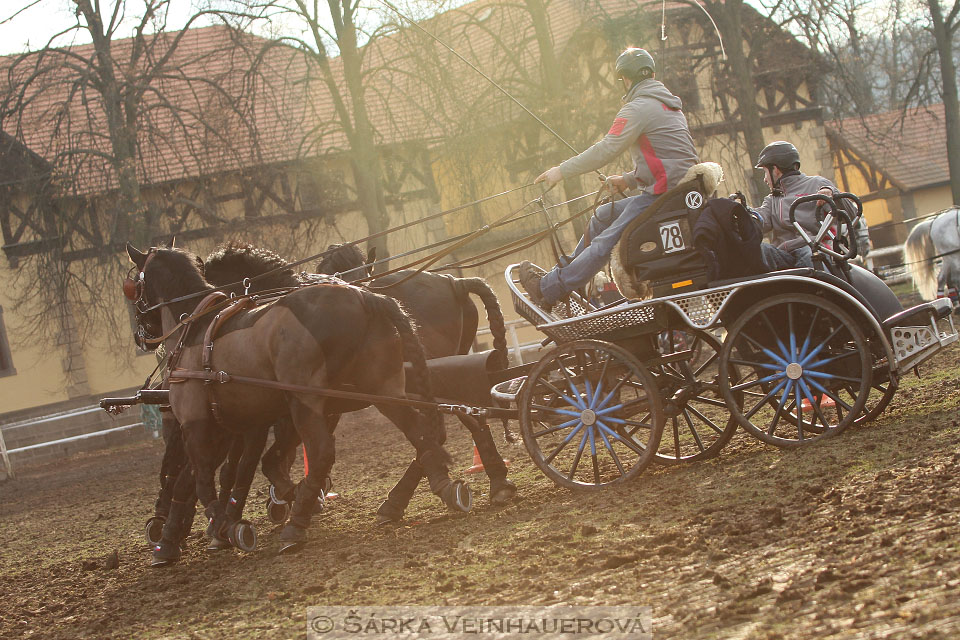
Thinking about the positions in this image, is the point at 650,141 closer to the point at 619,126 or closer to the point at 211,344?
the point at 619,126

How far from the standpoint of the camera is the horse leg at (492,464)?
656 cm

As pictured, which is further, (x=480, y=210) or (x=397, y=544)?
(x=480, y=210)

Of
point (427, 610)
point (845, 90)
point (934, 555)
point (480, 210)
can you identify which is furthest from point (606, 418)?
point (480, 210)

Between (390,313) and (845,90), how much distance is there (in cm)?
1281

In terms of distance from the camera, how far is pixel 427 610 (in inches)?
161

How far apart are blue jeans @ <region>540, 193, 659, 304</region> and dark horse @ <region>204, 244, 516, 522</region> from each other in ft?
3.20

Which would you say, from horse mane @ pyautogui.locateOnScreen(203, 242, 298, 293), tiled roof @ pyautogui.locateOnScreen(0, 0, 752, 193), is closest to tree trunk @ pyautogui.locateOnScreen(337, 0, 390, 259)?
tiled roof @ pyautogui.locateOnScreen(0, 0, 752, 193)

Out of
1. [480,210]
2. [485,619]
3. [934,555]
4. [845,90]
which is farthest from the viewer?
[480,210]

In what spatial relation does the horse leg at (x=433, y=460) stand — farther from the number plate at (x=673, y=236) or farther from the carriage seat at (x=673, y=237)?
the number plate at (x=673, y=236)

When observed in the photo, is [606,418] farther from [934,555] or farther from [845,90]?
[845,90]

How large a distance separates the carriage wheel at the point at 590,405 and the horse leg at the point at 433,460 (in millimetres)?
569

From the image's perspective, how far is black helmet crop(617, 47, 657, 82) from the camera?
6.15 meters

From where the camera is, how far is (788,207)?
274 inches

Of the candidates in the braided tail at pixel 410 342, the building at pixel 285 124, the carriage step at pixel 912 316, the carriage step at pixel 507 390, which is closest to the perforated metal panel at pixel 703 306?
the carriage step at pixel 912 316
